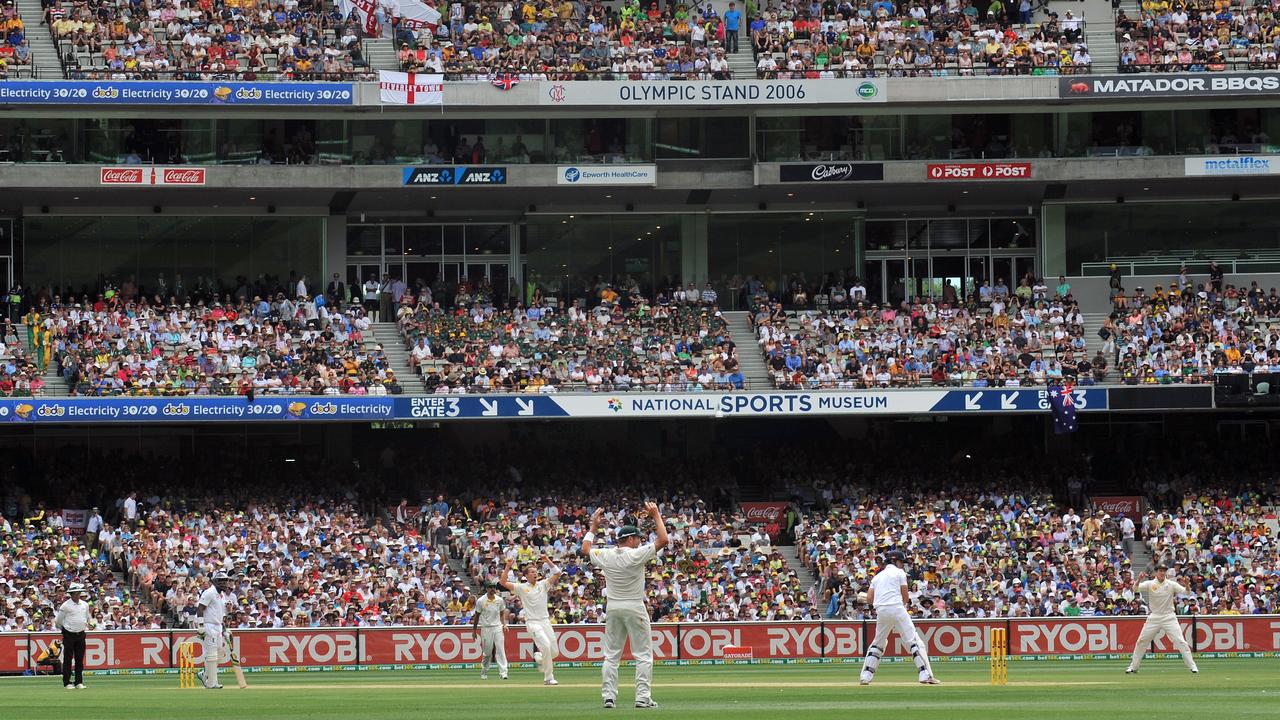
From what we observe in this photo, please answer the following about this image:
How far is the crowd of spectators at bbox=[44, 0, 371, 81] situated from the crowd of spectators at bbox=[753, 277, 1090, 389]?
13377 millimetres

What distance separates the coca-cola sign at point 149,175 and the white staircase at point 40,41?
283 centimetres

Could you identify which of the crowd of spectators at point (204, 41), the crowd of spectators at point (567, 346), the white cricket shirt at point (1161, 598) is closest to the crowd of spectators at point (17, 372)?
the crowd of spectators at point (204, 41)

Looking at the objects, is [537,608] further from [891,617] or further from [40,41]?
[40,41]

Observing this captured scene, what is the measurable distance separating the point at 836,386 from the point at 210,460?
1582 cm

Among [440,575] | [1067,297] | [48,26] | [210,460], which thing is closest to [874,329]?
[1067,297]

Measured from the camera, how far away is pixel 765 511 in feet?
145

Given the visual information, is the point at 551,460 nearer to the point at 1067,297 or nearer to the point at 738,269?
the point at 738,269

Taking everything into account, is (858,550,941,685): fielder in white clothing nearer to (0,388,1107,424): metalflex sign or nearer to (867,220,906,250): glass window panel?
(0,388,1107,424): metalflex sign

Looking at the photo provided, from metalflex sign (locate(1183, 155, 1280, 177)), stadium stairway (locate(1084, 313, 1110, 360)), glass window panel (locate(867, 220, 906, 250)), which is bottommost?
stadium stairway (locate(1084, 313, 1110, 360))

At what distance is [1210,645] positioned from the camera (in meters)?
31.4

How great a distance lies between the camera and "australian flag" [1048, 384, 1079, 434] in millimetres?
43031

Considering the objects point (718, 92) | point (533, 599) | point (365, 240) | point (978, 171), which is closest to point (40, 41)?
point (365, 240)

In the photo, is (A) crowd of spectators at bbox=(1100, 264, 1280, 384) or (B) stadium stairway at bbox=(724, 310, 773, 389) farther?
(B) stadium stairway at bbox=(724, 310, 773, 389)

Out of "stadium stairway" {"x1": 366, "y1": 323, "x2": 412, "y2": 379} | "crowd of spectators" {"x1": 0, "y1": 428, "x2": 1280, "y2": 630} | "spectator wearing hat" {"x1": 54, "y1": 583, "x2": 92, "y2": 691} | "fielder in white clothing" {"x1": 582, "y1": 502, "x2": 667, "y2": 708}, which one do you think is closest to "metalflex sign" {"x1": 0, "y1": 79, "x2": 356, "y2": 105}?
"stadium stairway" {"x1": 366, "y1": 323, "x2": 412, "y2": 379}
